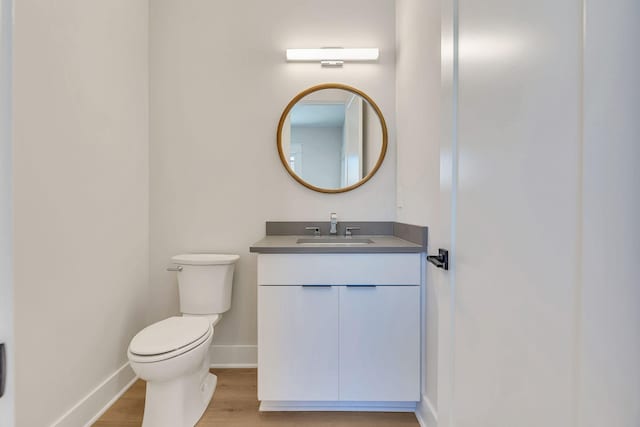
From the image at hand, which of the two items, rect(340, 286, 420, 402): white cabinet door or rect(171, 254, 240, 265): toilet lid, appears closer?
rect(340, 286, 420, 402): white cabinet door

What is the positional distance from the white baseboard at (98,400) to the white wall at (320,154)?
164 centimetres

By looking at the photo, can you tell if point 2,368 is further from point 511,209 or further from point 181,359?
point 181,359

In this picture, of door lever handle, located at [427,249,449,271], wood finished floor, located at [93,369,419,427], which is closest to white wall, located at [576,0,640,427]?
door lever handle, located at [427,249,449,271]

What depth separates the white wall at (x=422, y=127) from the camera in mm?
1524

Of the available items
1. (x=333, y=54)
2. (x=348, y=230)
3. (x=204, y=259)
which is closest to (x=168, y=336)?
(x=204, y=259)

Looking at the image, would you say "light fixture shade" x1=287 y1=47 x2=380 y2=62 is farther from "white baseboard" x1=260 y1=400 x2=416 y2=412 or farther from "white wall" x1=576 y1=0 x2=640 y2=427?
"white baseboard" x1=260 y1=400 x2=416 y2=412

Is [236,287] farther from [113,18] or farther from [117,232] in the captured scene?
[113,18]

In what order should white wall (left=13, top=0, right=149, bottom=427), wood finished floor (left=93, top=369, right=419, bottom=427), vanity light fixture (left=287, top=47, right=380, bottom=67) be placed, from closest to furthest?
white wall (left=13, top=0, right=149, bottom=427)
wood finished floor (left=93, top=369, right=419, bottom=427)
vanity light fixture (left=287, top=47, right=380, bottom=67)

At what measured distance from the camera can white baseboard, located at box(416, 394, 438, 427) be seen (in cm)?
149

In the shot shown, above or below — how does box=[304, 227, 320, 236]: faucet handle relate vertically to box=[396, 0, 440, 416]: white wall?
below

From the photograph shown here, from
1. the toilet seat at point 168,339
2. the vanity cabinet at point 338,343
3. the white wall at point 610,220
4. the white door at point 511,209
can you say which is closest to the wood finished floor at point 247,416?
the vanity cabinet at point 338,343

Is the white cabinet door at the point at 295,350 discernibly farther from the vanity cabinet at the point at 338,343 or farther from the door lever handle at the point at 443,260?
the door lever handle at the point at 443,260

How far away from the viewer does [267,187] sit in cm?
226

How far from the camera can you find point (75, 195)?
158 cm
